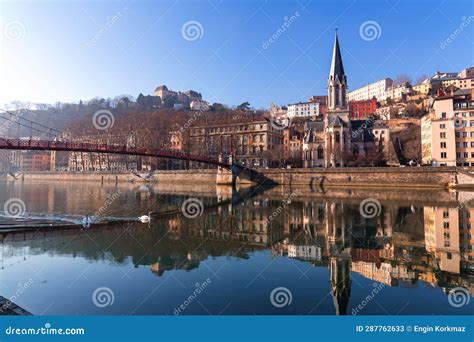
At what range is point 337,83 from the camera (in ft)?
203

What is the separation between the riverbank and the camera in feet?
121

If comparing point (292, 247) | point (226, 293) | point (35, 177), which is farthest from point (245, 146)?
point (226, 293)

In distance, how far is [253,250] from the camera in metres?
11.4

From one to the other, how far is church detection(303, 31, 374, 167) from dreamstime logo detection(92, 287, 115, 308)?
5351 cm

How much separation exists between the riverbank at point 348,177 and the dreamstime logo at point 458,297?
33.2 meters

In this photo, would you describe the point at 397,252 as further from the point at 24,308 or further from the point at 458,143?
the point at 458,143
